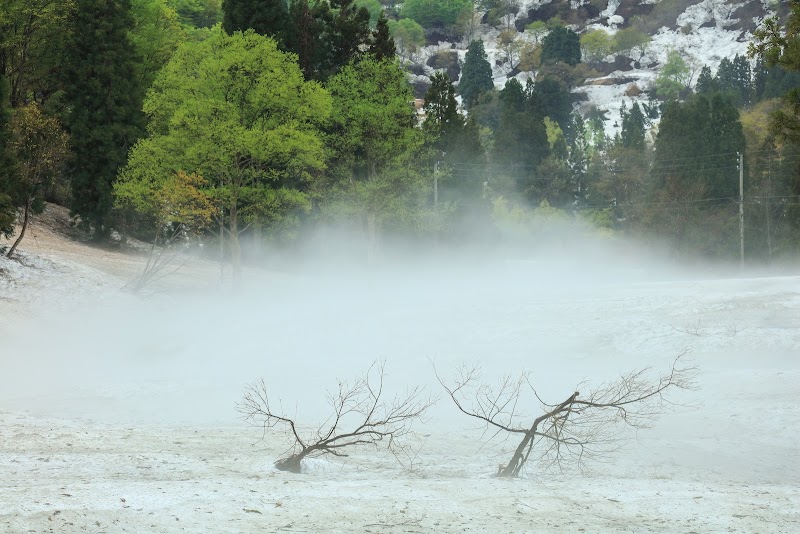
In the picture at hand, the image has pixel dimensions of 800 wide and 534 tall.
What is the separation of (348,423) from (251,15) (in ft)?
105

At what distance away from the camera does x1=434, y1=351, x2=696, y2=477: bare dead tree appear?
13016 millimetres

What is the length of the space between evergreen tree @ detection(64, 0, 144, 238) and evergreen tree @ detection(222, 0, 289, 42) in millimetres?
4918

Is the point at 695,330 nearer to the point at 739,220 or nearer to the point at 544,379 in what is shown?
the point at 544,379

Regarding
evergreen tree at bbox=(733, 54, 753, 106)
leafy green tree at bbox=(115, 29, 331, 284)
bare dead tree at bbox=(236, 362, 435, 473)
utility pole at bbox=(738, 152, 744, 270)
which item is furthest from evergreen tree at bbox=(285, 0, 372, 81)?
evergreen tree at bbox=(733, 54, 753, 106)

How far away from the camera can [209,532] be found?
29.6 ft

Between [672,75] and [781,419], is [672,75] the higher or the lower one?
the higher one

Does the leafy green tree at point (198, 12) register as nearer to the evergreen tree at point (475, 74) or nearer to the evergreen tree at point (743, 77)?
the evergreen tree at point (475, 74)

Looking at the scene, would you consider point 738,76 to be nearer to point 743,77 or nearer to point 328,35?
point 743,77

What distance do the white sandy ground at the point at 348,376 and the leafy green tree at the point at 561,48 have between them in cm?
16223

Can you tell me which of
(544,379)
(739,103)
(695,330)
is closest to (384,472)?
(544,379)

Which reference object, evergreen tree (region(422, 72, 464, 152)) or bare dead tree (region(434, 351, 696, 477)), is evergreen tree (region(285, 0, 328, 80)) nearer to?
evergreen tree (region(422, 72, 464, 152))

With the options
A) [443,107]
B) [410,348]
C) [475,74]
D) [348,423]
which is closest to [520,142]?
[443,107]

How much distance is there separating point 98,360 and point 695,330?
49.2 feet

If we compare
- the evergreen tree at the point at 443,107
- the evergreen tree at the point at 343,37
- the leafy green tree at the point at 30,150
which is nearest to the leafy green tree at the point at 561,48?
the evergreen tree at the point at 443,107
